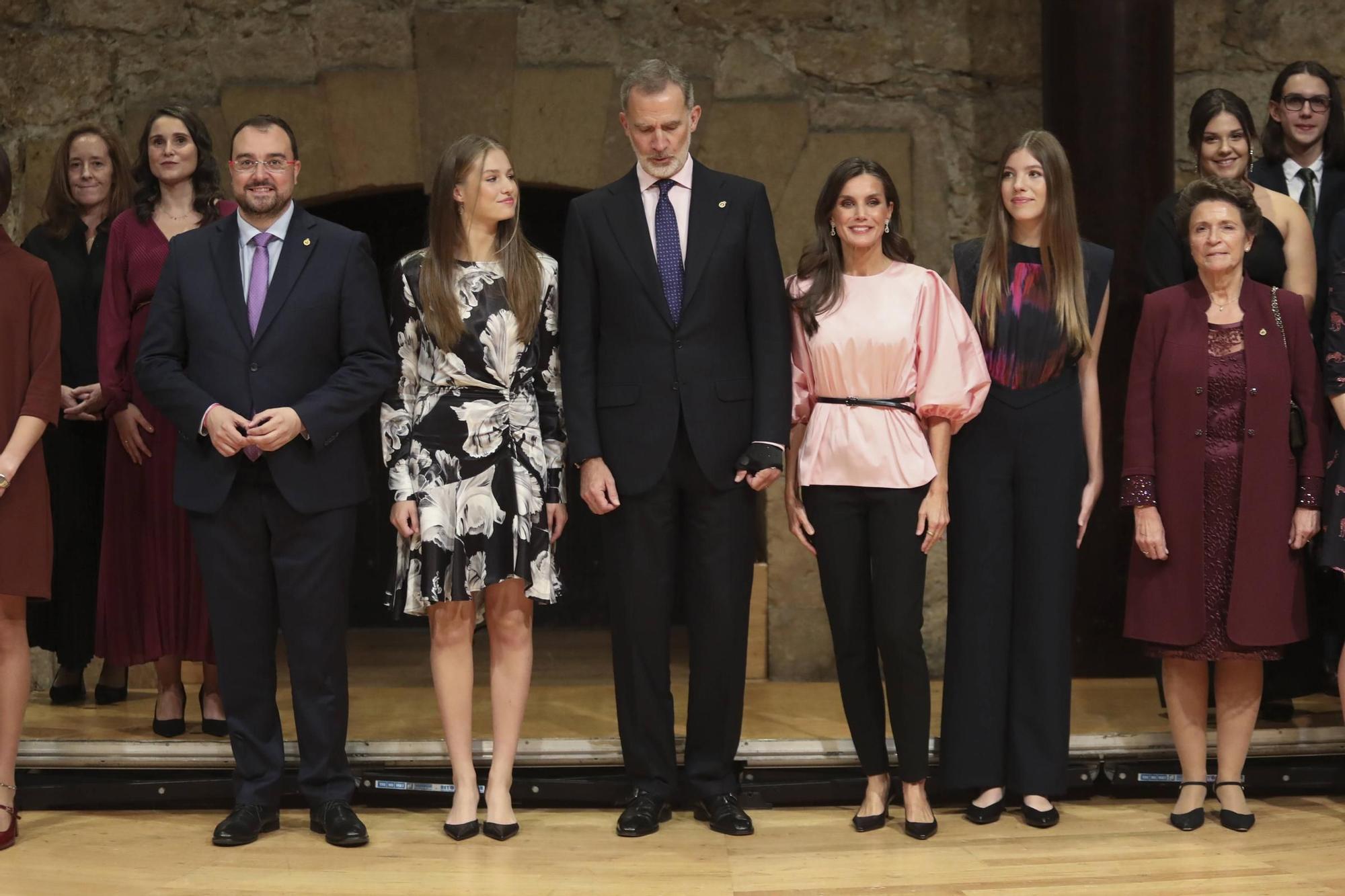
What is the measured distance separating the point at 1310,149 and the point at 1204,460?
1197 mm

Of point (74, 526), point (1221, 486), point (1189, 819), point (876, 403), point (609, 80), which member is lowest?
point (1189, 819)

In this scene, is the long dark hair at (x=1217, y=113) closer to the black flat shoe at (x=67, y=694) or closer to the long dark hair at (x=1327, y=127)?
the long dark hair at (x=1327, y=127)

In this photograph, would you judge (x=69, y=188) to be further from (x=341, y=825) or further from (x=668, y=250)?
(x=341, y=825)

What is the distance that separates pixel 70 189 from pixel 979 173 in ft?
10.1

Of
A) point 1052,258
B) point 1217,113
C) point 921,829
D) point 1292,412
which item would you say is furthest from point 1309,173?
point 921,829

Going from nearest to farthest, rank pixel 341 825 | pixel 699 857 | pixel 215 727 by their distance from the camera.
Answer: pixel 699 857
pixel 341 825
pixel 215 727

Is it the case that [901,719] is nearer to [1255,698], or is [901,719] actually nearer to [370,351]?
[1255,698]

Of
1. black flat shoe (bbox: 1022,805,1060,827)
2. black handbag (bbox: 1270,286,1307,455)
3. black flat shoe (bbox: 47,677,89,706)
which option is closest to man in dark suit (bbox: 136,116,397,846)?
Result: black flat shoe (bbox: 47,677,89,706)

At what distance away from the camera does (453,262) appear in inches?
143

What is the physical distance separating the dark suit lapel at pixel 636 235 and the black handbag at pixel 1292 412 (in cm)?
151

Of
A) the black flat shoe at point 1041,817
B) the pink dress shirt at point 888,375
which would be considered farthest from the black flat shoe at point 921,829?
the pink dress shirt at point 888,375

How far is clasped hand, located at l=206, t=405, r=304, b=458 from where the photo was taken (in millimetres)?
3486

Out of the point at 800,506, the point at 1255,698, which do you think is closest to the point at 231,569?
the point at 800,506

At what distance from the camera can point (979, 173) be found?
215 inches
